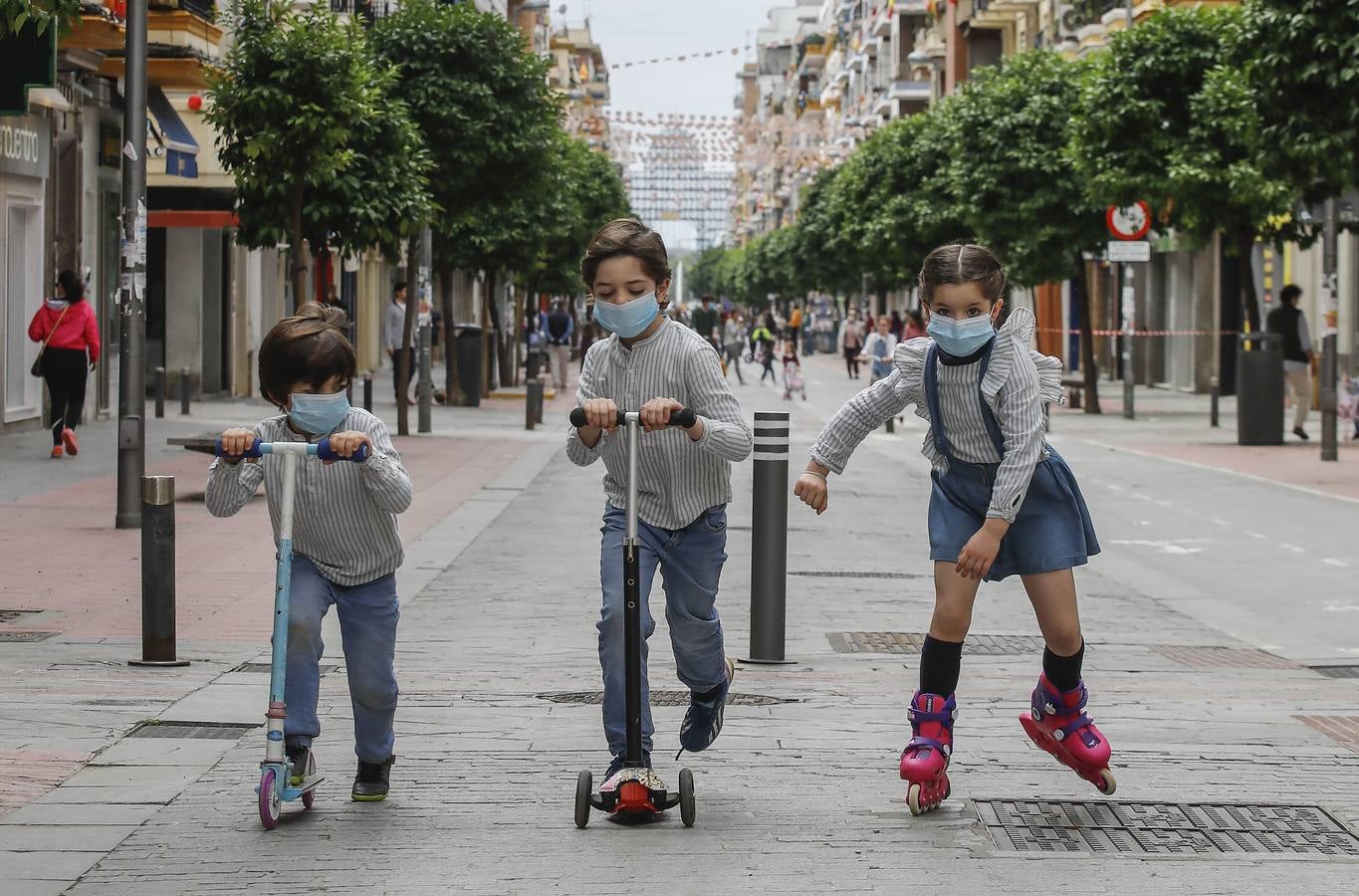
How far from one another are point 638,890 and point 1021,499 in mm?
1563

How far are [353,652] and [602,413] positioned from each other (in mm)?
1080

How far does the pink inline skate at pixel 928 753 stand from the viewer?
5840 millimetres

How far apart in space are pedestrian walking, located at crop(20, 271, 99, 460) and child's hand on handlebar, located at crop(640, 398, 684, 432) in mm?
16024

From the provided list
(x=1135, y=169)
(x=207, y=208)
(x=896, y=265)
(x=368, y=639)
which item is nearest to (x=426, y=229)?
(x=207, y=208)

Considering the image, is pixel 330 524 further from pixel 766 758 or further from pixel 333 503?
pixel 766 758

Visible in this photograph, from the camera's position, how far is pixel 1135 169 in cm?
2994

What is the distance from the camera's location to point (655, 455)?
19.4 feet

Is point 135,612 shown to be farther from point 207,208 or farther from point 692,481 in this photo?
point 207,208

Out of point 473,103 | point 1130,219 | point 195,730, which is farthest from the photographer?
point 1130,219

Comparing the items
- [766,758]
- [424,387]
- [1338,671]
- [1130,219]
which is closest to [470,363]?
[424,387]

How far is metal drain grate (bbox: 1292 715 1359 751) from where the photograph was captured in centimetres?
724

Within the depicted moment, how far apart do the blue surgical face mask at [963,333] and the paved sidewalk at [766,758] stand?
1256 mm

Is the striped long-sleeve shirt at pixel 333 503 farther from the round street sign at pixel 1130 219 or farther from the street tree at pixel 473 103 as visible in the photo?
the round street sign at pixel 1130 219

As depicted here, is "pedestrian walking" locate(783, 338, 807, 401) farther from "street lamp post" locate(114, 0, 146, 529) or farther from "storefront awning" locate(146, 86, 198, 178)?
"street lamp post" locate(114, 0, 146, 529)
